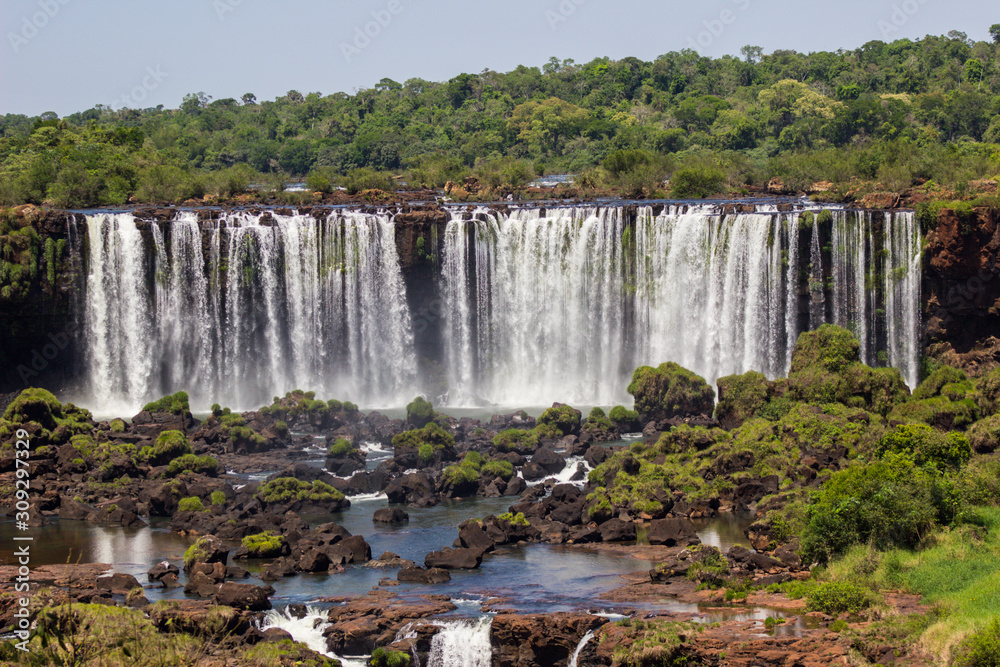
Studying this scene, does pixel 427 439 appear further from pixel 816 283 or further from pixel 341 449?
pixel 816 283

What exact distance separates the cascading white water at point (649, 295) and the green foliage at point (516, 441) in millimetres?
9518

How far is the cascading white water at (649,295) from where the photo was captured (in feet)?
149

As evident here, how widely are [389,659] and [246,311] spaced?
32303mm

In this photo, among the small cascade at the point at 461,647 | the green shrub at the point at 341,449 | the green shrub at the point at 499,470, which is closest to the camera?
the small cascade at the point at 461,647

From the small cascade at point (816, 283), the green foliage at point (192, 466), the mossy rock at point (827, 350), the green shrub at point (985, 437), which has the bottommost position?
the green foliage at point (192, 466)

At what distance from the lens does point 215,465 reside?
37625 millimetres

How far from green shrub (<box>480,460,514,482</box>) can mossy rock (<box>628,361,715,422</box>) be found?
8054mm

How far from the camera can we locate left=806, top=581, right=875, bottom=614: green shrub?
72.6ft

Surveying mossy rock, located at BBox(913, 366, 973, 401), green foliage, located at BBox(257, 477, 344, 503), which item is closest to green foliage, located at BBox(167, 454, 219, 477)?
green foliage, located at BBox(257, 477, 344, 503)

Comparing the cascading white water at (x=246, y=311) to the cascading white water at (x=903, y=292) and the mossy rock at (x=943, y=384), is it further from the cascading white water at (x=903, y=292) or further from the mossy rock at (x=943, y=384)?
the mossy rock at (x=943, y=384)

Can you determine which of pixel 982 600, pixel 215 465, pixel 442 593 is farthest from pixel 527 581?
pixel 215 465

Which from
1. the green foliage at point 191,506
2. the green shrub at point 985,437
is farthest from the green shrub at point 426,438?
the green shrub at point 985,437

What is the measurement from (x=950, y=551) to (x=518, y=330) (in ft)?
95.3

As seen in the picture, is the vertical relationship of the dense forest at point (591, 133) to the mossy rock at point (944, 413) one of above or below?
above
